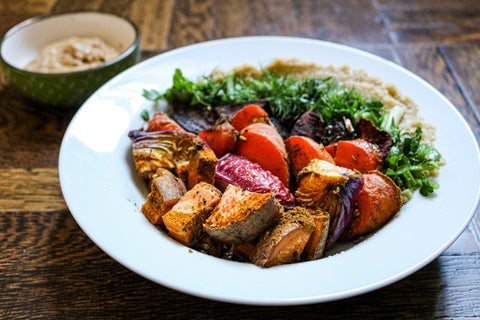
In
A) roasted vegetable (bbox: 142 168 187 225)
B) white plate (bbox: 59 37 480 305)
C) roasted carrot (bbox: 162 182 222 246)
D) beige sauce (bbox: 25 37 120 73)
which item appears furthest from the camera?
beige sauce (bbox: 25 37 120 73)

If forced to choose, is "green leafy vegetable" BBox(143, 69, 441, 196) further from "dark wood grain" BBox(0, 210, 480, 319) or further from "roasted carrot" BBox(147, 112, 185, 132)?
"dark wood grain" BBox(0, 210, 480, 319)

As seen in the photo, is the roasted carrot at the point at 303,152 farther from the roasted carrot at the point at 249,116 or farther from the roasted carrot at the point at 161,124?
the roasted carrot at the point at 161,124

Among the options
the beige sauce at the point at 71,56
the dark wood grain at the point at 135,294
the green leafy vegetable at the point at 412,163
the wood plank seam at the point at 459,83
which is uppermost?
the green leafy vegetable at the point at 412,163

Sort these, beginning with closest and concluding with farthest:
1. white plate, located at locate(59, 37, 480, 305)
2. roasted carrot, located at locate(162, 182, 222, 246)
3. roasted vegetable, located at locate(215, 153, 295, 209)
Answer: white plate, located at locate(59, 37, 480, 305) < roasted carrot, located at locate(162, 182, 222, 246) < roasted vegetable, located at locate(215, 153, 295, 209)

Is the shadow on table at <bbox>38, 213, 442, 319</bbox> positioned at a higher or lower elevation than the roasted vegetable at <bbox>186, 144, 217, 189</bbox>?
lower

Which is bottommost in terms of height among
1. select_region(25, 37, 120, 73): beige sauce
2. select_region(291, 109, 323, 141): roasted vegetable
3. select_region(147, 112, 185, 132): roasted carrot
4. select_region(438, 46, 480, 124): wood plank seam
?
select_region(438, 46, 480, 124): wood plank seam

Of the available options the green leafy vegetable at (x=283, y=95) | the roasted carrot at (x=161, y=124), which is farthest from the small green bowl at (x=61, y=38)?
the roasted carrot at (x=161, y=124)

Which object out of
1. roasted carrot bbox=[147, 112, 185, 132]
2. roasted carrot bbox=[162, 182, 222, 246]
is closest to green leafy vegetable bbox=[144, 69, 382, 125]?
roasted carrot bbox=[147, 112, 185, 132]
